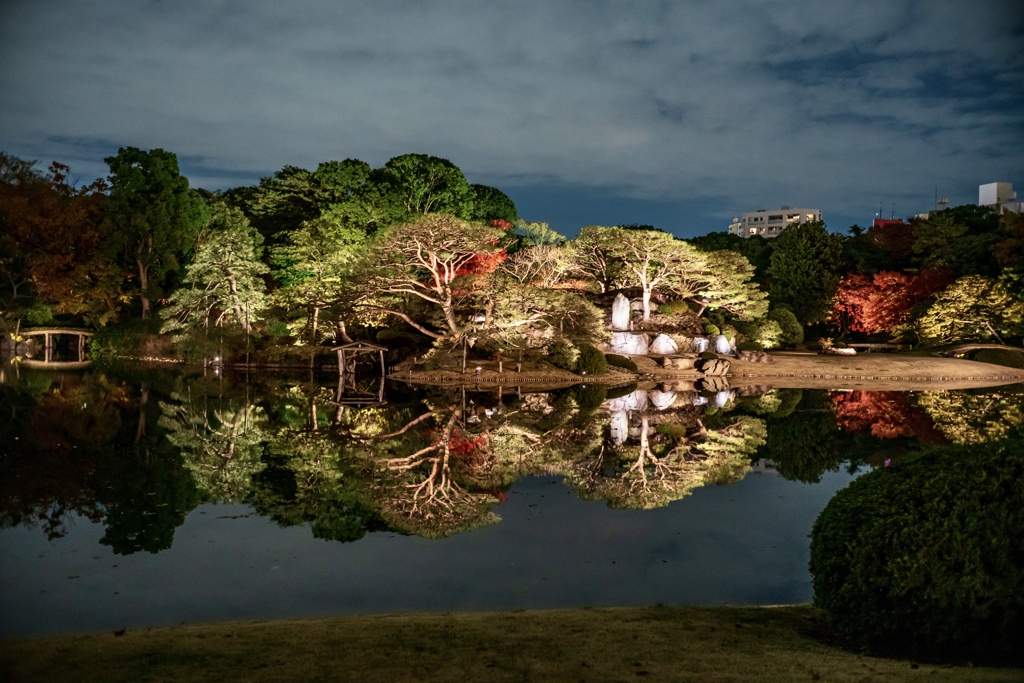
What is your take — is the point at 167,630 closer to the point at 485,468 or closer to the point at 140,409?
the point at 485,468

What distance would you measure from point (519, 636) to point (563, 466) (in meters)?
8.68

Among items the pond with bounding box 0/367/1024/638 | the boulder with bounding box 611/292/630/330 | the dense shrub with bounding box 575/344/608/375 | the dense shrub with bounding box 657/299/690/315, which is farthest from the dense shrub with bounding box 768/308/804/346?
the pond with bounding box 0/367/1024/638

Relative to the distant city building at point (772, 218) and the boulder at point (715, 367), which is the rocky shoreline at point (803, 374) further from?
the distant city building at point (772, 218)

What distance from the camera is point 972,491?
5184mm

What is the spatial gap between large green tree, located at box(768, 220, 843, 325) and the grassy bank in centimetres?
4790

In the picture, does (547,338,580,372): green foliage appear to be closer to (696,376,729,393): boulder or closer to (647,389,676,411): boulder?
(647,389,676,411): boulder

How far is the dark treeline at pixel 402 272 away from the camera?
32281 mm

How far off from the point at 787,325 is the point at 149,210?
4013 cm

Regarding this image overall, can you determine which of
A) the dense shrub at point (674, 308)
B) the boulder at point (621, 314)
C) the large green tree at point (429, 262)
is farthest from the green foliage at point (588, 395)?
the dense shrub at point (674, 308)

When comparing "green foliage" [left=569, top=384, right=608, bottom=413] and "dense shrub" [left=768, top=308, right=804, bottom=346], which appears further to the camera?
"dense shrub" [left=768, top=308, right=804, bottom=346]

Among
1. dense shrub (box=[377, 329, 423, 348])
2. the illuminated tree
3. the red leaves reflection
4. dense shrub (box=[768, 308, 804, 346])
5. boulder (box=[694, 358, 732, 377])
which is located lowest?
the red leaves reflection

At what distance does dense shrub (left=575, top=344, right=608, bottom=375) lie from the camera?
1254 inches

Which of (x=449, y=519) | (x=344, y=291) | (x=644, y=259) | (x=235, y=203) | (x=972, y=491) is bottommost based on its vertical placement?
(x=449, y=519)

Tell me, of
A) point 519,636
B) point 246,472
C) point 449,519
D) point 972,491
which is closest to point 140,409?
point 246,472
